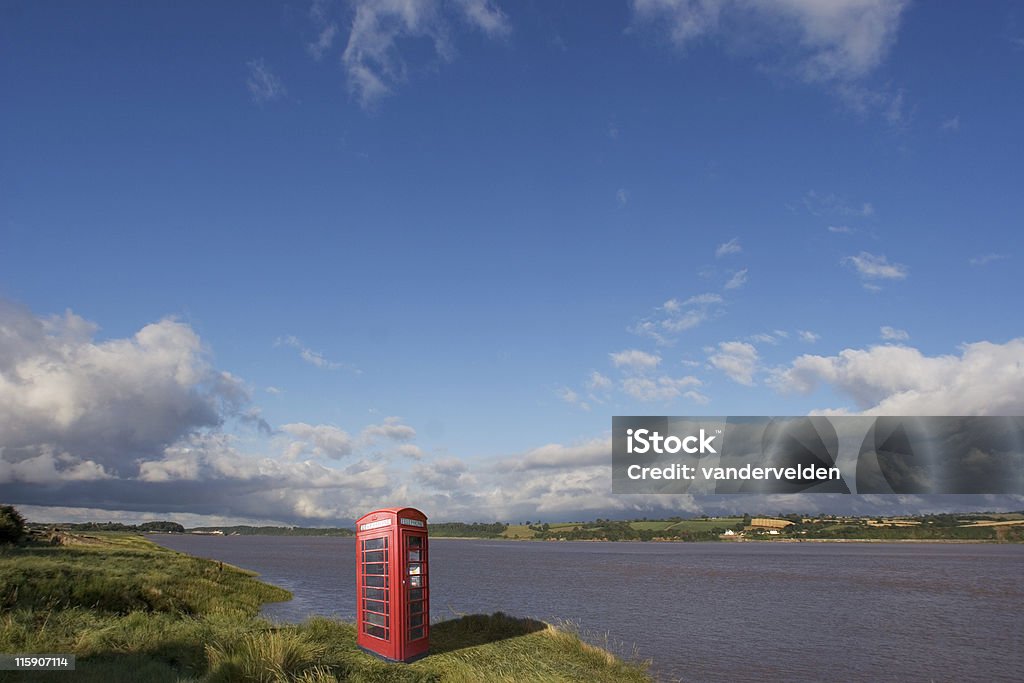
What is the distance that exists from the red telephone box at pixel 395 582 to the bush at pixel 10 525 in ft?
123

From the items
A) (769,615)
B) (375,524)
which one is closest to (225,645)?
(375,524)

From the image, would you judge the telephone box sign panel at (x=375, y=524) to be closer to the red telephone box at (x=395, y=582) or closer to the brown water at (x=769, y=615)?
the red telephone box at (x=395, y=582)

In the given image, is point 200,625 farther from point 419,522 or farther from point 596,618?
point 596,618

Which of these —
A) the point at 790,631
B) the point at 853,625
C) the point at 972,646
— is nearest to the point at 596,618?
the point at 790,631

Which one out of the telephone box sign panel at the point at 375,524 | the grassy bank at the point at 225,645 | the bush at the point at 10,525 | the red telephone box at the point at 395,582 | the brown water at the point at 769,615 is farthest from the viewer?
the bush at the point at 10,525

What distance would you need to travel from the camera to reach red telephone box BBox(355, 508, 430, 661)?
53.0ft

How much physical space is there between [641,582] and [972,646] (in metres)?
Answer: 34.4

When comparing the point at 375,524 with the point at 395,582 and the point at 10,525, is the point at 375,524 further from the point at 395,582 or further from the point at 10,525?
the point at 10,525

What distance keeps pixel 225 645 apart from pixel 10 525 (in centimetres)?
3986

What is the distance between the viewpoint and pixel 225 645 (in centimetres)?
1534

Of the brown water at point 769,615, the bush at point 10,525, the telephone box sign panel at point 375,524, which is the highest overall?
the telephone box sign panel at point 375,524

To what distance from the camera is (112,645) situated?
1571 cm

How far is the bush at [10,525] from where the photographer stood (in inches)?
1738

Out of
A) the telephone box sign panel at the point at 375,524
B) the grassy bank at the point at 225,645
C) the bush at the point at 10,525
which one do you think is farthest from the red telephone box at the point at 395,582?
the bush at the point at 10,525
